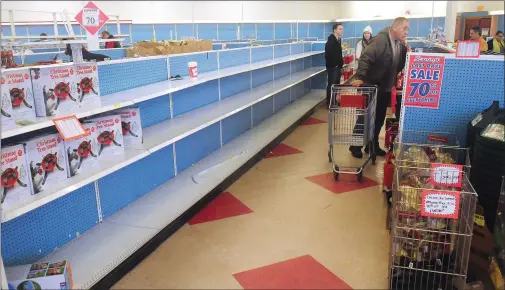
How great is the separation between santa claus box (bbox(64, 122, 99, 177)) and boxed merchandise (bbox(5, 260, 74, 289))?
60cm

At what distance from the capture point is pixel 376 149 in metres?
5.56

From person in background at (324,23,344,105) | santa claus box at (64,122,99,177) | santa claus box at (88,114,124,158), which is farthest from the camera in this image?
person in background at (324,23,344,105)

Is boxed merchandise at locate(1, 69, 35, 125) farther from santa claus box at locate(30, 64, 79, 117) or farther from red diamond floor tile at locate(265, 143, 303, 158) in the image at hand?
red diamond floor tile at locate(265, 143, 303, 158)

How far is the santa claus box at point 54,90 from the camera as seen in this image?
2543mm

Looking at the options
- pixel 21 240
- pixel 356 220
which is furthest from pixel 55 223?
pixel 356 220

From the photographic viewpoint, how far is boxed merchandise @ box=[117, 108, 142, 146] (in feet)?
11.3

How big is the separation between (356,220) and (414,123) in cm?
99

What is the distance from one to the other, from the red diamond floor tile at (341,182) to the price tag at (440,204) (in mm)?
1907

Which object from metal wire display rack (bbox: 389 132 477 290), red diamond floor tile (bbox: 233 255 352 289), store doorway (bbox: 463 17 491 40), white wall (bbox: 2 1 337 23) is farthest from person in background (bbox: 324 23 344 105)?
white wall (bbox: 2 1 337 23)

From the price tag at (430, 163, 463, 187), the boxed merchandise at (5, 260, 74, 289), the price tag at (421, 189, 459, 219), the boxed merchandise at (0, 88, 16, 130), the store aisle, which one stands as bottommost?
the store aisle

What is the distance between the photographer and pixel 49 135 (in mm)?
2592

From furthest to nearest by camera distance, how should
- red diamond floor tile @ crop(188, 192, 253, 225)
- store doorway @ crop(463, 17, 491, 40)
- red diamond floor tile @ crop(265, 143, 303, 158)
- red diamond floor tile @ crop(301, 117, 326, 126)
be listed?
store doorway @ crop(463, 17, 491, 40)
red diamond floor tile @ crop(301, 117, 326, 126)
red diamond floor tile @ crop(265, 143, 303, 158)
red diamond floor tile @ crop(188, 192, 253, 225)

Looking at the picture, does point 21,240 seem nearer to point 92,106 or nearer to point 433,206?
point 92,106

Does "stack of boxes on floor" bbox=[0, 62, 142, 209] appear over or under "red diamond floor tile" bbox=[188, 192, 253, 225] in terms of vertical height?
over
